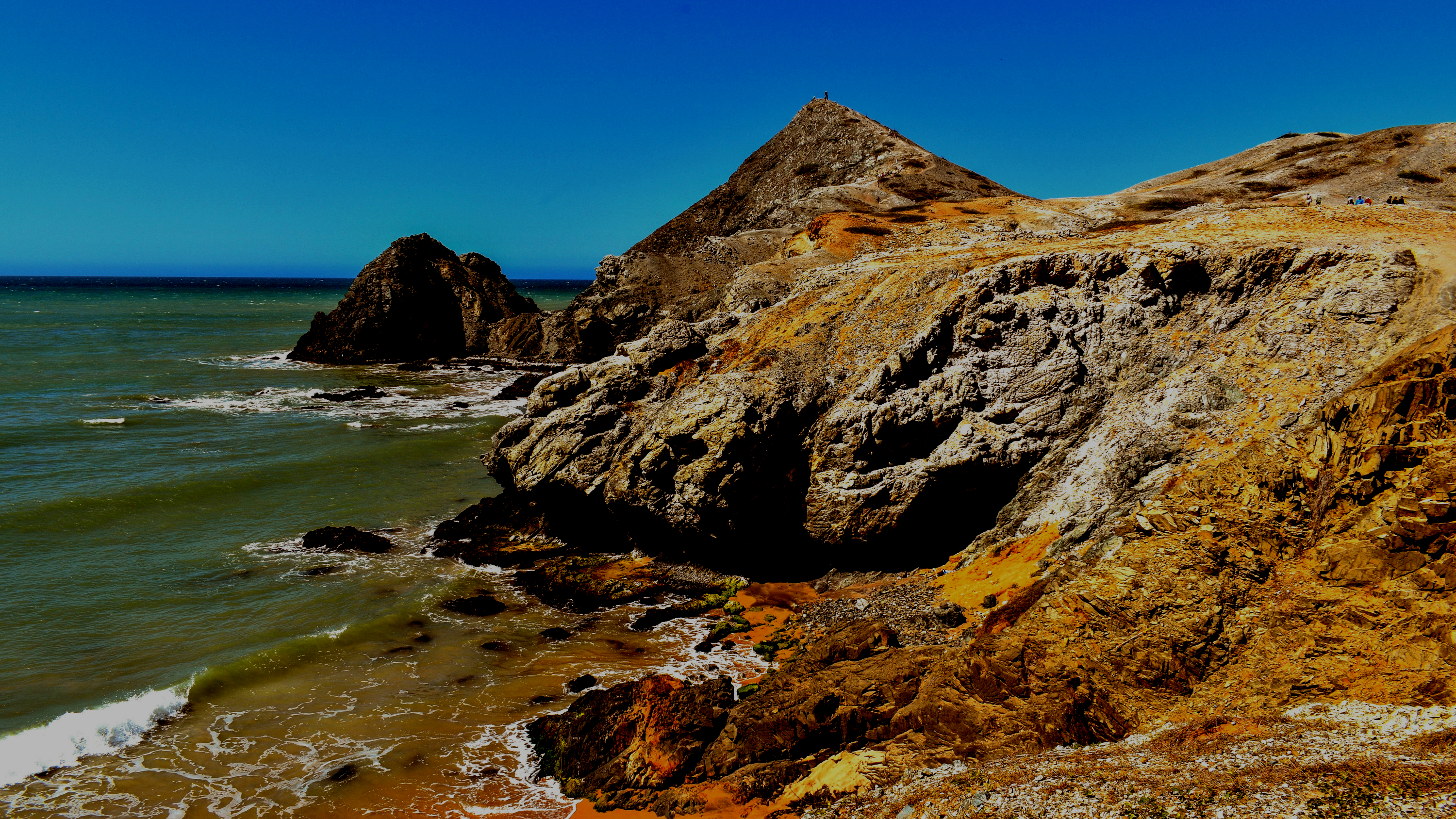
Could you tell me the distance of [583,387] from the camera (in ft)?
76.2

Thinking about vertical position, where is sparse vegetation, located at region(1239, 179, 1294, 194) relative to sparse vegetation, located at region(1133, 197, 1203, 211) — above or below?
above

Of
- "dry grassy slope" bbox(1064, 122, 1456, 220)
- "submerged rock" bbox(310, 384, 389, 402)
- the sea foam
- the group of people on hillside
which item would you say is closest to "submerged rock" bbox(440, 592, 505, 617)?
the sea foam

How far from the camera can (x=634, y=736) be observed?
11.4 metres

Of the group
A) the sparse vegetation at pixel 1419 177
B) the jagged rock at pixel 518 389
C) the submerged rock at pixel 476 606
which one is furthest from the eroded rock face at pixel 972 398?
the sparse vegetation at pixel 1419 177

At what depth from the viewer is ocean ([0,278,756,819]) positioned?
39.0 feet

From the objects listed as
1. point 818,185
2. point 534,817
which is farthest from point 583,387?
point 818,185

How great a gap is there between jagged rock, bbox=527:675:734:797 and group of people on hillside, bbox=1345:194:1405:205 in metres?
27.1

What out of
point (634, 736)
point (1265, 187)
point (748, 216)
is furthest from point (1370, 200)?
point (748, 216)

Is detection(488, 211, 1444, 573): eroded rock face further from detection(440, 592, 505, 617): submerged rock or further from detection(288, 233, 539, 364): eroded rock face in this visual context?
detection(288, 233, 539, 364): eroded rock face

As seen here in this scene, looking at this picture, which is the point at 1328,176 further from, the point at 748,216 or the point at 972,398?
the point at 972,398

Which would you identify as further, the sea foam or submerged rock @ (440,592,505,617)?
submerged rock @ (440,592,505,617)

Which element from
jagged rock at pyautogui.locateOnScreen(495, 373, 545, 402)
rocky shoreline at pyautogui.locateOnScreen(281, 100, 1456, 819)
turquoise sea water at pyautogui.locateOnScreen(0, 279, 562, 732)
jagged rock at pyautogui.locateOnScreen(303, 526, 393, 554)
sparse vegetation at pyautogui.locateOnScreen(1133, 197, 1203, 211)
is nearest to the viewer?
rocky shoreline at pyautogui.locateOnScreen(281, 100, 1456, 819)

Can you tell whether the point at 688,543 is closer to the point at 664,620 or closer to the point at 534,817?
the point at 664,620

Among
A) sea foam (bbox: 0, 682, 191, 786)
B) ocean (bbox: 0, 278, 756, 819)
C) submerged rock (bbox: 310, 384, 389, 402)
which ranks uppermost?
submerged rock (bbox: 310, 384, 389, 402)
